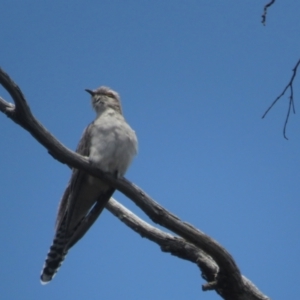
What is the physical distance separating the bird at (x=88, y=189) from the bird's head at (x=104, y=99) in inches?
20.1

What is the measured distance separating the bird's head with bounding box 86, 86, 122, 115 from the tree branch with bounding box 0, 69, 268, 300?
2203 millimetres

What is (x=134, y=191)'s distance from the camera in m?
6.14

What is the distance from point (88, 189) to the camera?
749 cm

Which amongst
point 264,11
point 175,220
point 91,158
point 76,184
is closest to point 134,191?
point 175,220

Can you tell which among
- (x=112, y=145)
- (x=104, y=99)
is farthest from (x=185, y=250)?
(x=104, y=99)

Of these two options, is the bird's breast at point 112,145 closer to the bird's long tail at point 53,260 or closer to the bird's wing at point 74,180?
the bird's wing at point 74,180

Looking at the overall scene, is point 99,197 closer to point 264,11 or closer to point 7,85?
point 7,85

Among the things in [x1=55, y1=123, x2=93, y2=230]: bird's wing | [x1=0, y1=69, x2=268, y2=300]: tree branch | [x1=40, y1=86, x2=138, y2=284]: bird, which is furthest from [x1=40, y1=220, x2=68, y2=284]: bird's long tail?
[x1=0, y1=69, x2=268, y2=300]: tree branch

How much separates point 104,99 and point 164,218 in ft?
9.92

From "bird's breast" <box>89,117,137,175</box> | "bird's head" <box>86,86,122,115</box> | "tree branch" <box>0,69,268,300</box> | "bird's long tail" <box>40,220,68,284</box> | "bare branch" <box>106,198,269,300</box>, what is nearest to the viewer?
"tree branch" <box>0,69,268,300</box>

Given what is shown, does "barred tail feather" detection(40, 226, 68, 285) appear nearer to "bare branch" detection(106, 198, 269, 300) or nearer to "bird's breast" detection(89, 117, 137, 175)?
"bare branch" detection(106, 198, 269, 300)

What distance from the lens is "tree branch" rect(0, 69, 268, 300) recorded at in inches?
221

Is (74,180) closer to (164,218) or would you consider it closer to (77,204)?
(77,204)

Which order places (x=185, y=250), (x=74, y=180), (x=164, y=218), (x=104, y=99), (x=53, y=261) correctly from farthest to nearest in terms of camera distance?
1. (x=104, y=99)
2. (x=74, y=180)
3. (x=53, y=261)
4. (x=185, y=250)
5. (x=164, y=218)
